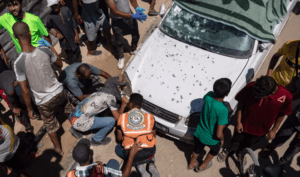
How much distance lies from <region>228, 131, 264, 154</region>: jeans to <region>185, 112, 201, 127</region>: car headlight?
2.07ft

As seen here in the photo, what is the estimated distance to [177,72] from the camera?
3758 millimetres

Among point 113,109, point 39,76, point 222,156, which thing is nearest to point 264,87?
point 222,156

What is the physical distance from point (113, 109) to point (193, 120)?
1331mm

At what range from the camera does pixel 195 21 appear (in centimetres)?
412

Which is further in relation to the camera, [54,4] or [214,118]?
[54,4]

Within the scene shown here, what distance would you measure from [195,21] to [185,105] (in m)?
1.71

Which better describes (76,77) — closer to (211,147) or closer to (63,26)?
(63,26)

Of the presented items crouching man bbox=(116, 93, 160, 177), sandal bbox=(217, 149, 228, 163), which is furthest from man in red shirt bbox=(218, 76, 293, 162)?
crouching man bbox=(116, 93, 160, 177)

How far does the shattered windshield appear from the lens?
153 inches

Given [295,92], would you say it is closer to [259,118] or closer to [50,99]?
[259,118]

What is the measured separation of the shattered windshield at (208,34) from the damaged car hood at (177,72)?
0.12 m

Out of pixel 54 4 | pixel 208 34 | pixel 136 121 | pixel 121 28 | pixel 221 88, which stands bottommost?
pixel 136 121

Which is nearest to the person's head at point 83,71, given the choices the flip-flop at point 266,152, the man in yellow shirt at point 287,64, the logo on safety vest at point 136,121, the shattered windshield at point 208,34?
the logo on safety vest at point 136,121

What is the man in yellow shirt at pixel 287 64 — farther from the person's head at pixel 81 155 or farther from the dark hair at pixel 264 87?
the person's head at pixel 81 155
